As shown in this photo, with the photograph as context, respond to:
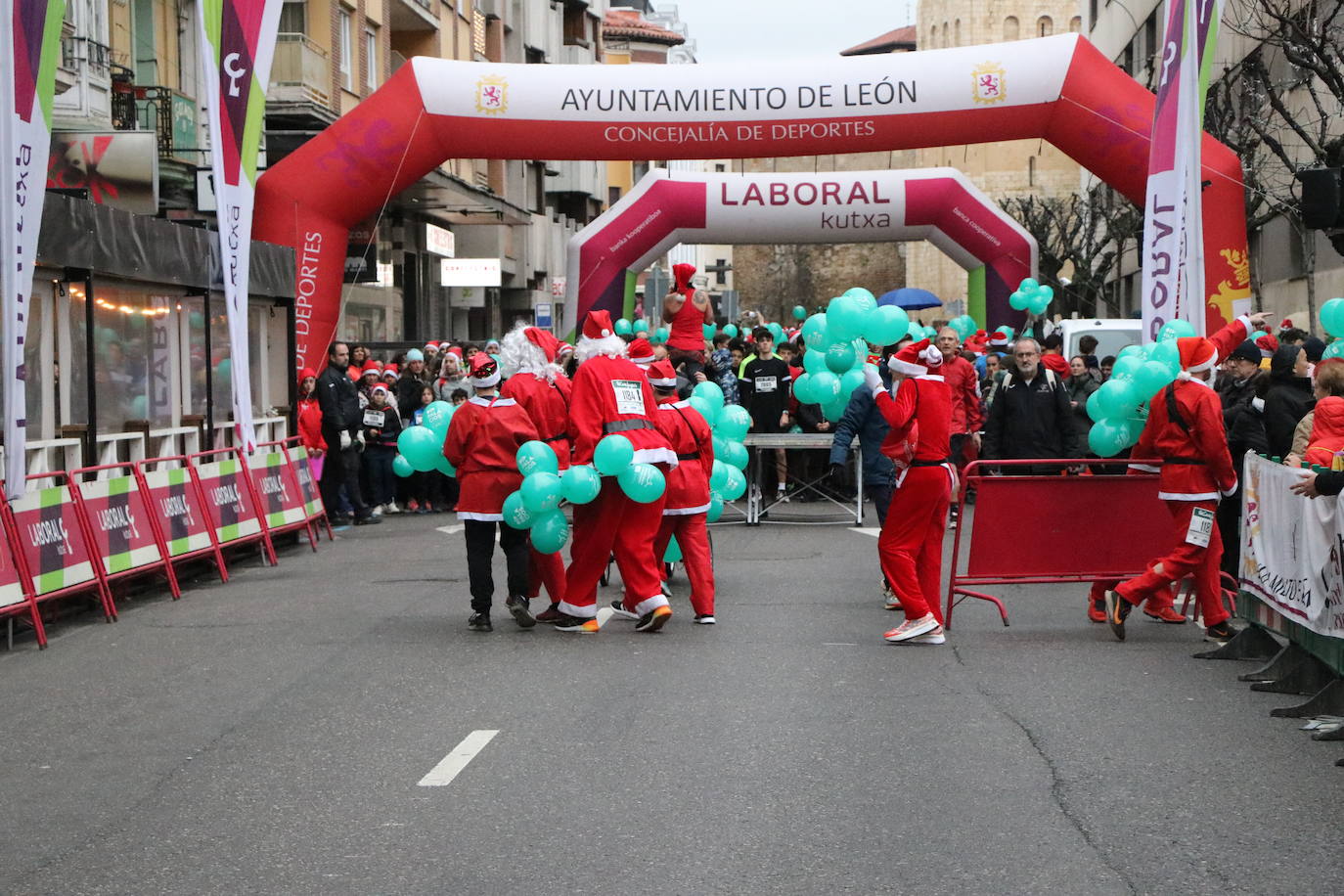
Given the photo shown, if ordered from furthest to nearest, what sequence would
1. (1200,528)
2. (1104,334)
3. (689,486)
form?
(1104,334) → (689,486) → (1200,528)

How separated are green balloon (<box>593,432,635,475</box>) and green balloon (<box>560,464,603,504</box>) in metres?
0.09

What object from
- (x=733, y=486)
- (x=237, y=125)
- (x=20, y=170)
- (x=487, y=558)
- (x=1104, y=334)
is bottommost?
(x=487, y=558)

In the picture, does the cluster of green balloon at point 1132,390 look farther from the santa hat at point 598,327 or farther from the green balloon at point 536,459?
the green balloon at point 536,459

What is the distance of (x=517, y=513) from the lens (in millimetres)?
10898

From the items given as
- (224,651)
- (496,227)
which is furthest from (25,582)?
(496,227)

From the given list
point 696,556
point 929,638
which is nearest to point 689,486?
point 696,556

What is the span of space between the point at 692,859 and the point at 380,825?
118 centimetres

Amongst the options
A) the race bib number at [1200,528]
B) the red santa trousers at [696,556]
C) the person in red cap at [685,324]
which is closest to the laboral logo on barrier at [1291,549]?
the race bib number at [1200,528]

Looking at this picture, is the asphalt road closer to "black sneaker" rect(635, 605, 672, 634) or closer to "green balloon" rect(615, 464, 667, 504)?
"black sneaker" rect(635, 605, 672, 634)

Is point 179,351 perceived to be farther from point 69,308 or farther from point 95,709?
point 95,709

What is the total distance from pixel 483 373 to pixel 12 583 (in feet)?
10.3

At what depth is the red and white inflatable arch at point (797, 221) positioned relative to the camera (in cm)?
2608

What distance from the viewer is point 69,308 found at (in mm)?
13711

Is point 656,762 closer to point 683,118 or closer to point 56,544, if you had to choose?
point 56,544
